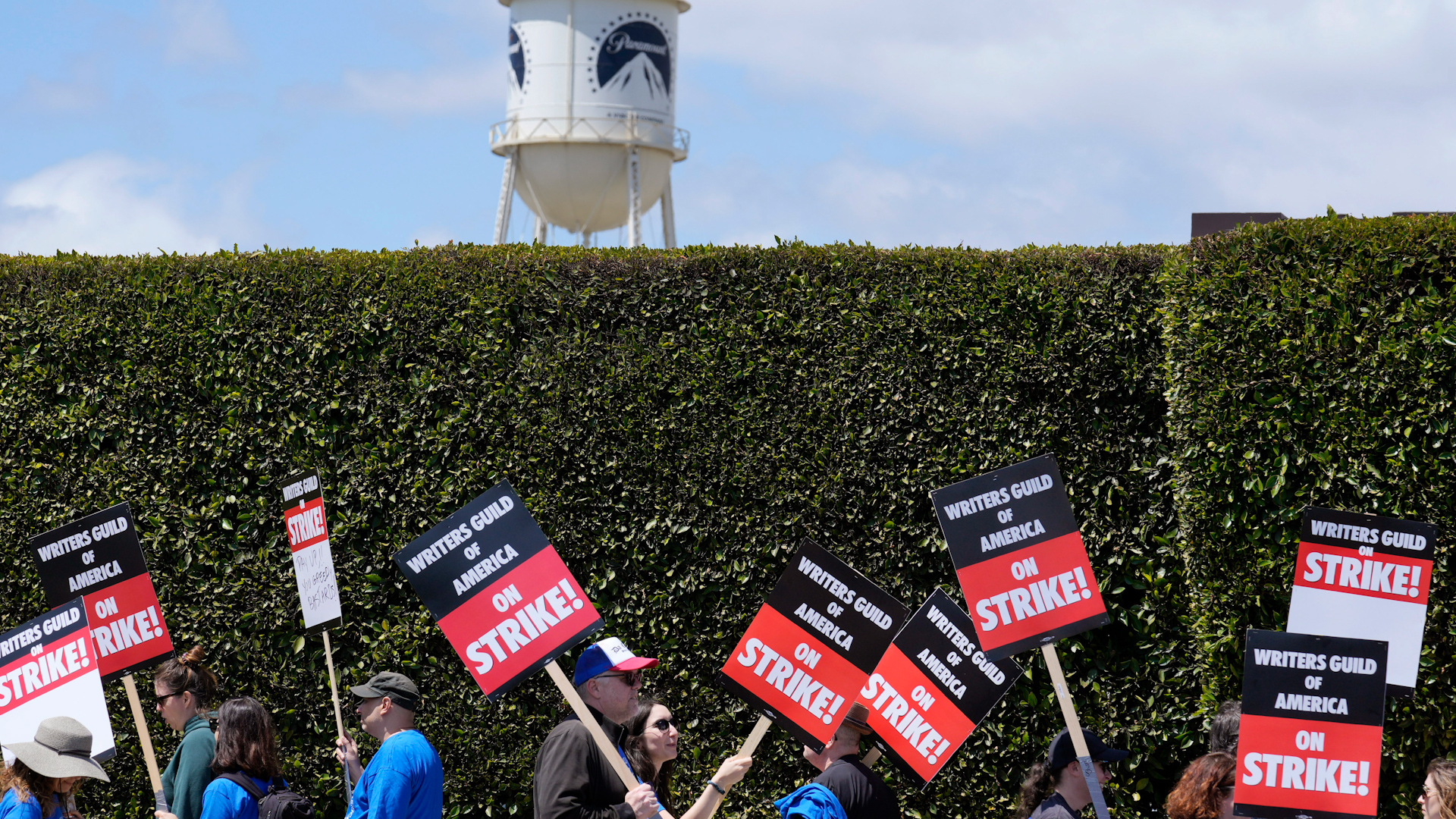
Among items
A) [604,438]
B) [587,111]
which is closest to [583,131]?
[587,111]

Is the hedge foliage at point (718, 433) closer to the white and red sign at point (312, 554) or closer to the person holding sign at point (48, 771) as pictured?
the white and red sign at point (312, 554)

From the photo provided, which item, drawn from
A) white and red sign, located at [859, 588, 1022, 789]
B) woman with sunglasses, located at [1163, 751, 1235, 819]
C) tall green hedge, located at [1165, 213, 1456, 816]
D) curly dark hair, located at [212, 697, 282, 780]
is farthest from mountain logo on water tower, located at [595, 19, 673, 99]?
woman with sunglasses, located at [1163, 751, 1235, 819]

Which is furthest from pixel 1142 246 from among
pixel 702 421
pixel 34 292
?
pixel 34 292

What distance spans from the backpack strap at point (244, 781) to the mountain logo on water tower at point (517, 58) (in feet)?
65.9

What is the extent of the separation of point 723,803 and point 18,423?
518cm

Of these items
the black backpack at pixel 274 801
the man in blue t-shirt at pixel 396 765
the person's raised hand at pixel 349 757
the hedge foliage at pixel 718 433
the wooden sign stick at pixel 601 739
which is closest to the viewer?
the wooden sign stick at pixel 601 739

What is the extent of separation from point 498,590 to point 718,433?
86.2 inches

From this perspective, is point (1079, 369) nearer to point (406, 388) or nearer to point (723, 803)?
point (723, 803)

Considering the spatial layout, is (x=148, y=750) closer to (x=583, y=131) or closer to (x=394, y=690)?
(x=394, y=690)

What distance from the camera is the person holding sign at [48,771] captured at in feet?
15.4

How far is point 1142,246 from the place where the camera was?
7.12 m

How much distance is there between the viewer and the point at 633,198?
23.9 metres

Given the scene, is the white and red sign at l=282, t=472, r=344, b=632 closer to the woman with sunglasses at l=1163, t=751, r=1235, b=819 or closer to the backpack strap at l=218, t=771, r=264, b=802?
the backpack strap at l=218, t=771, r=264, b=802

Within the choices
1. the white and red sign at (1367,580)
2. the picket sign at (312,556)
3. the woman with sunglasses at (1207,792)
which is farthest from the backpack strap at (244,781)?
the white and red sign at (1367,580)
